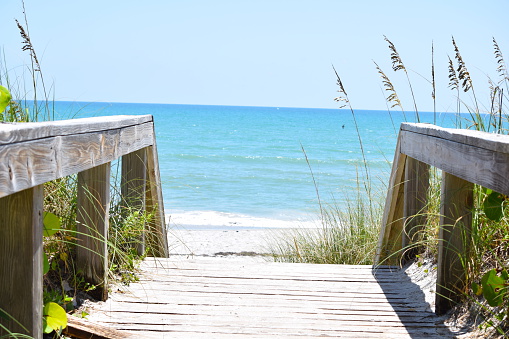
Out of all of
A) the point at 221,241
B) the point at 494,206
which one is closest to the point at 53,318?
the point at 494,206

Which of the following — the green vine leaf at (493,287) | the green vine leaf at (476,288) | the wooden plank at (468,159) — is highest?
the wooden plank at (468,159)

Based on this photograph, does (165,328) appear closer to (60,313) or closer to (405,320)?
(60,313)

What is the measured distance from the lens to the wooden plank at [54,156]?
166cm

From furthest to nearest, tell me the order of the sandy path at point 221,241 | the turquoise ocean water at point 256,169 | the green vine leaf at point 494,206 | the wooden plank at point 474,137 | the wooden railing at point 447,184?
the turquoise ocean water at point 256,169 → the sandy path at point 221,241 → the green vine leaf at point 494,206 → the wooden railing at point 447,184 → the wooden plank at point 474,137

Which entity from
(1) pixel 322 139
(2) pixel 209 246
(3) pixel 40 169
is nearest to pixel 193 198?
(2) pixel 209 246

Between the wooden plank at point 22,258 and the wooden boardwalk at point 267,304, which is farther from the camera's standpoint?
the wooden boardwalk at point 267,304

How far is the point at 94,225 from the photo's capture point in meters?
2.86

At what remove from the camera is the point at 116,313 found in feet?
9.55

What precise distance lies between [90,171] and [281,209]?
33.1 ft

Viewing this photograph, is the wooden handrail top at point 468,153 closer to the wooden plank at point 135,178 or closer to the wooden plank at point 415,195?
the wooden plank at point 415,195

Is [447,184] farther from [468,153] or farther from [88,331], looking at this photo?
[88,331]

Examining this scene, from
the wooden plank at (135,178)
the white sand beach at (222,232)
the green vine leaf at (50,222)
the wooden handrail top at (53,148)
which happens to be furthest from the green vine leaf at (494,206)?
the white sand beach at (222,232)

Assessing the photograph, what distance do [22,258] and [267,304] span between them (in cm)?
159

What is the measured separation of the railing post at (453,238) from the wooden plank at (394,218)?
1167 millimetres
